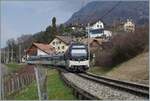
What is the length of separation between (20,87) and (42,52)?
62.3 m

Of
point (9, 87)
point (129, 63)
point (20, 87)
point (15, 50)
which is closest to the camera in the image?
point (9, 87)

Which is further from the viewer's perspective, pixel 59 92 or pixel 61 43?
pixel 61 43

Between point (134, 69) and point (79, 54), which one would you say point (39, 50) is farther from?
point (134, 69)

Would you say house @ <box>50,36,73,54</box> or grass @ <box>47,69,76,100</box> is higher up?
house @ <box>50,36,73,54</box>

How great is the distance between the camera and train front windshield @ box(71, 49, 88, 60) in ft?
146

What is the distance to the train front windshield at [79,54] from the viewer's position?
146 ft

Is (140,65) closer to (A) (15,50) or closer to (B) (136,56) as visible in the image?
(B) (136,56)

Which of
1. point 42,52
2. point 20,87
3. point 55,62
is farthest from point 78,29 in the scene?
point 20,87

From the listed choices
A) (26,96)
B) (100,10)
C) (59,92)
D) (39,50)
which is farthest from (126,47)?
(39,50)

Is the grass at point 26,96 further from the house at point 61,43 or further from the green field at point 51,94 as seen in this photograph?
the house at point 61,43

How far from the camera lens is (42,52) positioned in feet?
297

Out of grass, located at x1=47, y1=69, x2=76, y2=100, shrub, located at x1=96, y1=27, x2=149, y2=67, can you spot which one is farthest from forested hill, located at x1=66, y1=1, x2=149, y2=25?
grass, located at x1=47, y1=69, x2=76, y2=100

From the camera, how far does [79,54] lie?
4481 centimetres

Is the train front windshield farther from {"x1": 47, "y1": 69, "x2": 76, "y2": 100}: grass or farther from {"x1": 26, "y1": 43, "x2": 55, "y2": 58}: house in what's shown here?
{"x1": 26, "y1": 43, "x2": 55, "y2": 58}: house
